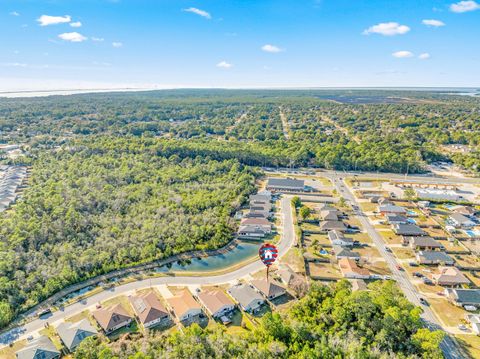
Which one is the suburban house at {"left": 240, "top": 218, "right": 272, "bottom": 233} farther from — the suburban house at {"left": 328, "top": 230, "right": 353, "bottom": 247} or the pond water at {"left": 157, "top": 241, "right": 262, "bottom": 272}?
the suburban house at {"left": 328, "top": 230, "right": 353, "bottom": 247}

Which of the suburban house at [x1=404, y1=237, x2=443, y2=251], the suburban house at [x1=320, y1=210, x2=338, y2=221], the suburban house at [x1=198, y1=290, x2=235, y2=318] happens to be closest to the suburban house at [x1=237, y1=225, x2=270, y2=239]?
the suburban house at [x1=320, y1=210, x2=338, y2=221]

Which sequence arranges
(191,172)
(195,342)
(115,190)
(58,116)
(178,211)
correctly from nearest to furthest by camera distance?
(195,342)
(178,211)
(115,190)
(191,172)
(58,116)

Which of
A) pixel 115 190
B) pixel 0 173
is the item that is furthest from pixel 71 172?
pixel 0 173

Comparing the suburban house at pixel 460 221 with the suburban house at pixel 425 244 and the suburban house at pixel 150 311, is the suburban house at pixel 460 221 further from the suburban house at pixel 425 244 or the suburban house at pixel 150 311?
the suburban house at pixel 150 311

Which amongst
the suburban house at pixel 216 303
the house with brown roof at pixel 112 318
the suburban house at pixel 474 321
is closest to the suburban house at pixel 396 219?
the suburban house at pixel 474 321

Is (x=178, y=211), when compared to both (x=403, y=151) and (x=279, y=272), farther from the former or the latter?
(x=403, y=151)
